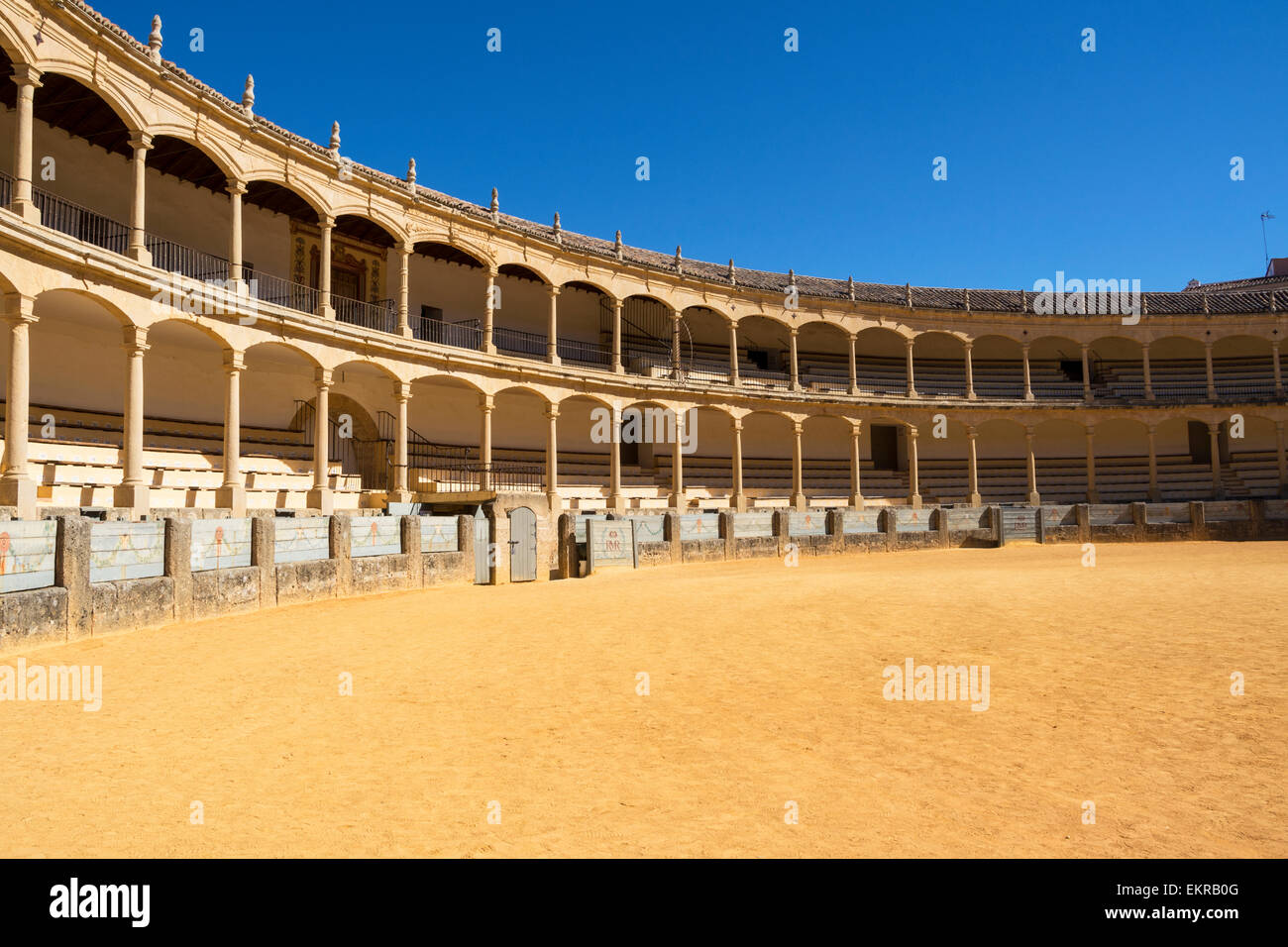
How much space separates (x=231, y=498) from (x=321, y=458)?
2951 mm

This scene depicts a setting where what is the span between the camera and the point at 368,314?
2456cm

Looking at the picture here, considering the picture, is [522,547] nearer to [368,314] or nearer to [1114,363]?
[368,314]

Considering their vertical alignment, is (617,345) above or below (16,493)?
above

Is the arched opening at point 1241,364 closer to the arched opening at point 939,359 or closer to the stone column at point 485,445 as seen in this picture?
the arched opening at point 939,359

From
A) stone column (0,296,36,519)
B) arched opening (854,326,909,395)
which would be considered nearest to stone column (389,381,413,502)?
stone column (0,296,36,519)

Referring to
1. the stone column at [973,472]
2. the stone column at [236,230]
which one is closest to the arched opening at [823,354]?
the stone column at [973,472]

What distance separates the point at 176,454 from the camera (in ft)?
61.6

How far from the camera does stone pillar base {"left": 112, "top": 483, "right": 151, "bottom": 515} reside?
50.3 feet

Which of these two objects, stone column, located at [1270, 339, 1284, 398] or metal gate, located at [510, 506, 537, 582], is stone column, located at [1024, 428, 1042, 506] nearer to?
stone column, located at [1270, 339, 1284, 398]

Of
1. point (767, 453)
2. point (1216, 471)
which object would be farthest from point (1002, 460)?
point (767, 453)
